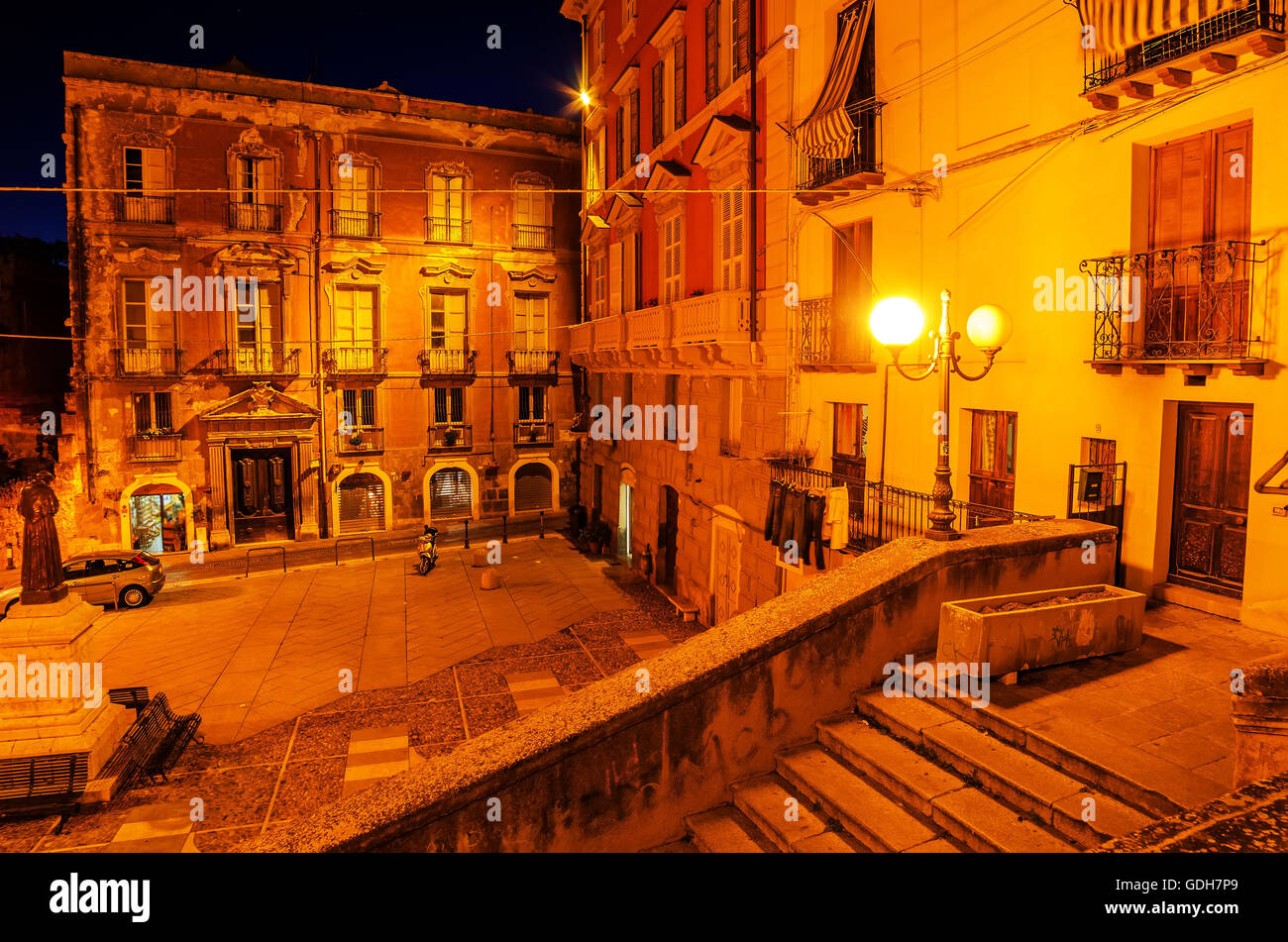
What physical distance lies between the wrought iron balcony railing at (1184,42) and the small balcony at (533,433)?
24.0 metres

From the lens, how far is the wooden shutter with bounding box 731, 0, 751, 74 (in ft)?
48.2

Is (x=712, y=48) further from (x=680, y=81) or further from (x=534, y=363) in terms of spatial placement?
(x=534, y=363)

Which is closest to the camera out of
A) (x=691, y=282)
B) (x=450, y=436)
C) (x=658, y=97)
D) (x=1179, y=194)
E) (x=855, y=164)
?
(x=1179, y=194)

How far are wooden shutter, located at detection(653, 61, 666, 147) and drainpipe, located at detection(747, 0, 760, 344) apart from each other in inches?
196

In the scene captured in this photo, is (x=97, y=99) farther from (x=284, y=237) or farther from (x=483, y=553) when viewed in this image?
(x=483, y=553)

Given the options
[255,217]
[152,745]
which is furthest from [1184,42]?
[255,217]

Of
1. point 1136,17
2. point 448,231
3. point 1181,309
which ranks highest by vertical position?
point 448,231

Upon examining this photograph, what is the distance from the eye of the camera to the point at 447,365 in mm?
28859

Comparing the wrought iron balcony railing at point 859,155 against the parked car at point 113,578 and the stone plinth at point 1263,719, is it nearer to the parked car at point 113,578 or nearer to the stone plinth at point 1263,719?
the stone plinth at point 1263,719

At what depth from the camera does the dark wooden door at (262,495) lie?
2661 centimetres

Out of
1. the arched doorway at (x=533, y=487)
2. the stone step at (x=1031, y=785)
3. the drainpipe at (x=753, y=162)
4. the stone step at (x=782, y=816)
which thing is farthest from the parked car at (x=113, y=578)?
the stone step at (x=1031, y=785)

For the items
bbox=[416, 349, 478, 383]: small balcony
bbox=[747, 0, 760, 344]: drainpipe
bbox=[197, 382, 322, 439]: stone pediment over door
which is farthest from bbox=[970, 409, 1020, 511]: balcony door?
bbox=[197, 382, 322, 439]: stone pediment over door

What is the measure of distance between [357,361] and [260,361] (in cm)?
306
